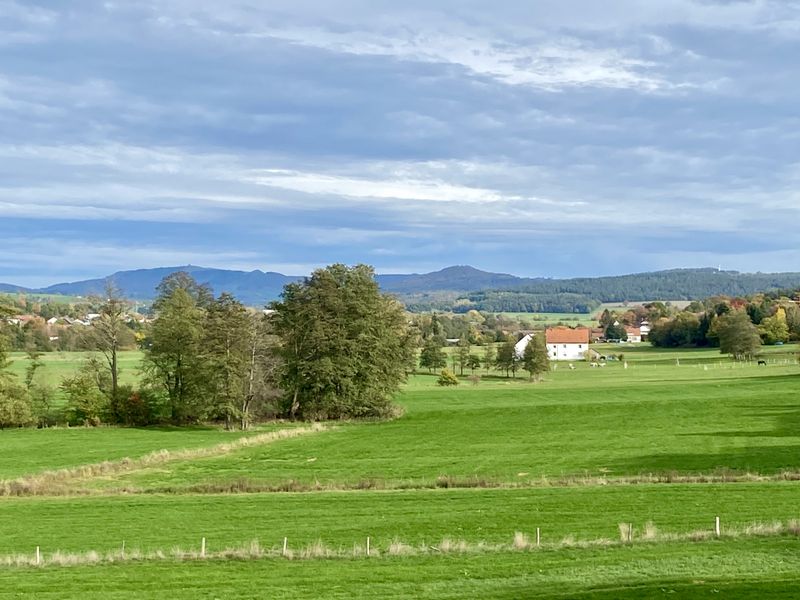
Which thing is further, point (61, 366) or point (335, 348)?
point (61, 366)

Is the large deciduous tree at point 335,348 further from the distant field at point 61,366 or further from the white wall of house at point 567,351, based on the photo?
the white wall of house at point 567,351

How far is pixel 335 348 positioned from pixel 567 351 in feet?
356

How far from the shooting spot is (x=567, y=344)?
171750mm

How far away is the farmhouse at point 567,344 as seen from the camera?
171 meters

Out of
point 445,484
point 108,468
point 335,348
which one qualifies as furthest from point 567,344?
point 445,484

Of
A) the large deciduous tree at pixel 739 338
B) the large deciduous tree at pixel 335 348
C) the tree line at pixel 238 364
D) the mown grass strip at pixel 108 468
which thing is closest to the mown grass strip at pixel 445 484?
Result: the mown grass strip at pixel 108 468

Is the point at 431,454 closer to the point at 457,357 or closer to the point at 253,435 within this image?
the point at 253,435

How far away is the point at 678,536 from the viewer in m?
23.9

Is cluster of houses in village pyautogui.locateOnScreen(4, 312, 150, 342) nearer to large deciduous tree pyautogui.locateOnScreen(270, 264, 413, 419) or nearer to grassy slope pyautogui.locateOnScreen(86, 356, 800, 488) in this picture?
large deciduous tree pyautogui.locateOnScreen(270, 264, 413, 419)

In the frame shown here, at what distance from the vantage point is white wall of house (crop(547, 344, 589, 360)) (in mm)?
170375

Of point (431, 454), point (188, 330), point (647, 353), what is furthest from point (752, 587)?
point (647, 353)

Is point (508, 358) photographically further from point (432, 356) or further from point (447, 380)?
point (447, 380)

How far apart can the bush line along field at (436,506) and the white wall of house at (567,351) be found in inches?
4086

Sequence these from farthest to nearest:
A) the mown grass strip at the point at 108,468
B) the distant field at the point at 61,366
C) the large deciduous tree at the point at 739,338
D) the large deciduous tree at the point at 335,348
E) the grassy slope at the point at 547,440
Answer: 1. the large deciduous tree at the point at 739,338
2. the distant field at the point at 61,366
3. the large deciduous tree at the point at 335,348
4. the grassy slope at the point at 547,440
5. the mown grass strip at the point at 108,468
